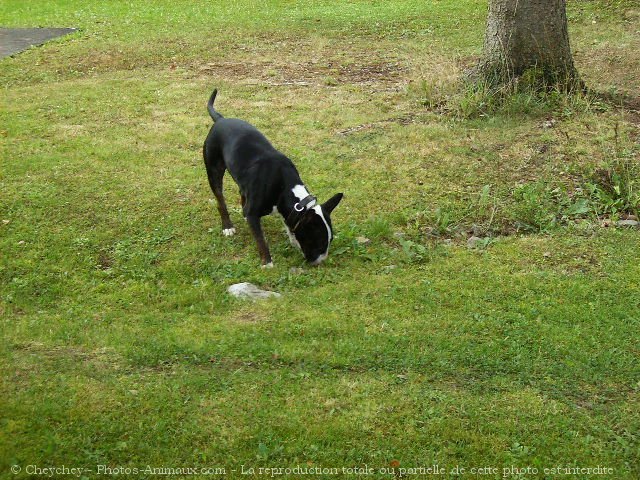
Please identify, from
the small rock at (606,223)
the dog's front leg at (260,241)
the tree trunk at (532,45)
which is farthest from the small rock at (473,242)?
the tree trunk at (532,45)

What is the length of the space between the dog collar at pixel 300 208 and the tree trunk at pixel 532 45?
4643 mm

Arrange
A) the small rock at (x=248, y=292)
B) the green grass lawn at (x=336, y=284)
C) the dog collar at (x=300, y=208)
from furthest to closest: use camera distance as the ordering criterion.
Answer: the dog collar at (x=300, y=208), the small rock at (x=248, y=292), the green grass lawn at (x=336, y=284)

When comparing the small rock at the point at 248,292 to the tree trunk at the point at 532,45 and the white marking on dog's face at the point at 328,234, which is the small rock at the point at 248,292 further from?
the tree trunk at the point at 532,45

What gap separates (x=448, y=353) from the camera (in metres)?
5.04

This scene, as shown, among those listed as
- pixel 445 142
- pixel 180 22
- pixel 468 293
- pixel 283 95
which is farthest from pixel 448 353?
pixel 180 22

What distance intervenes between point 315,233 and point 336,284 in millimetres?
506

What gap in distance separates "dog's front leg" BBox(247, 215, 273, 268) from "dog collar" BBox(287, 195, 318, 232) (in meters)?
0.36

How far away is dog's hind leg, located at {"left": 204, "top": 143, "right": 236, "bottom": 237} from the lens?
7.16m

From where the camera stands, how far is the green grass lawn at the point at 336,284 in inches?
170

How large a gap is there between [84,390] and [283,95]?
7396mm

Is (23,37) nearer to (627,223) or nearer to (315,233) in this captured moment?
(315,233)

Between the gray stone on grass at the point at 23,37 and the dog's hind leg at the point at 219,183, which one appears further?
the gray stone on grass at the point at 23,37

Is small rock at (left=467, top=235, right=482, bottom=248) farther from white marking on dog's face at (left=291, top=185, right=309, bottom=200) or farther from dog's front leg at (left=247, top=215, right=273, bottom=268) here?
dog's front leg at (left=247, top=215, right=273, bottom=268)

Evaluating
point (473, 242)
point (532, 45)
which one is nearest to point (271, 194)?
point (473, 242)
